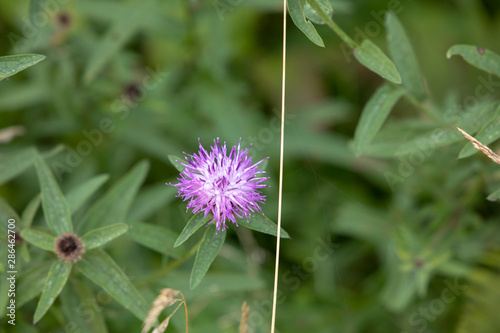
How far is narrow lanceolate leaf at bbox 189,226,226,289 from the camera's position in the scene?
1.75 metres

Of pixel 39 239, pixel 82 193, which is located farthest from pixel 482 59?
pixel 39 239

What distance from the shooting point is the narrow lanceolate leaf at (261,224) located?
1793mm

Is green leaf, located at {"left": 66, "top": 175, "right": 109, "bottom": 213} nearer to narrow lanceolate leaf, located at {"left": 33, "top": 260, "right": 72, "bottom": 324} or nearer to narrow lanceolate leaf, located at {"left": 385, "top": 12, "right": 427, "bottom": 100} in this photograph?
narrow lanceolate leaf, located at {"left": 33, "top": 260, "right": 72, "bottom": 324}

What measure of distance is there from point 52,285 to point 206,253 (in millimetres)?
656

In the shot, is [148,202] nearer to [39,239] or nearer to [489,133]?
[39,239]

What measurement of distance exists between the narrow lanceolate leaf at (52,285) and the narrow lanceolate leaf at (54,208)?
153 mm

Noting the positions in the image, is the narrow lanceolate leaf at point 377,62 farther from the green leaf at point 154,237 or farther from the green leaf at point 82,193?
the green leaf at point 82,193

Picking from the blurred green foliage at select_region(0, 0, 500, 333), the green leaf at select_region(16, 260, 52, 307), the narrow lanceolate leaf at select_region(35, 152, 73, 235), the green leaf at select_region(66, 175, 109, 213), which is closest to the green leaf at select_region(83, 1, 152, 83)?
the blurred green foliage at select_region(0, 0, 500, 333)

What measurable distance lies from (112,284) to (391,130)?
5.05 ft

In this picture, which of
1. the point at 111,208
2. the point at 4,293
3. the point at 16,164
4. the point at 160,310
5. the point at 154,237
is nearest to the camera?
the point at 160,310

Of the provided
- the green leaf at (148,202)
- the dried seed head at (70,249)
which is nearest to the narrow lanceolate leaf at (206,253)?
the dried seed head at (70,249)

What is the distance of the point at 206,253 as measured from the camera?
5.89 feet

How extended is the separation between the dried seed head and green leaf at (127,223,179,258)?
217 millimetres

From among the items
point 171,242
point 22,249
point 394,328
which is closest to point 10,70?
point 22,249
